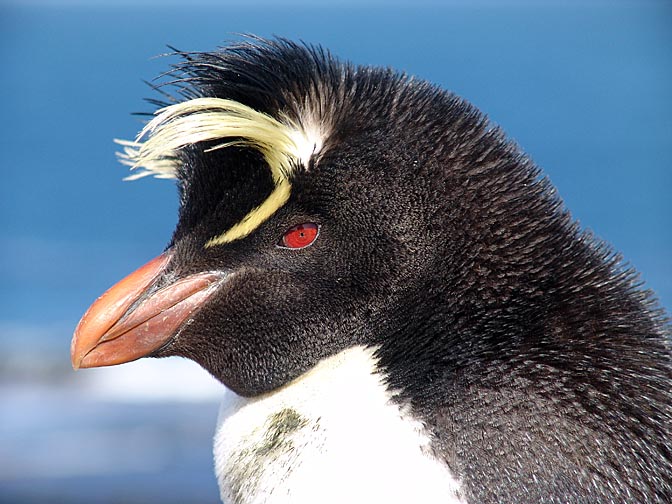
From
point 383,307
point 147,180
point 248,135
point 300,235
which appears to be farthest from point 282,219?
point 147,180

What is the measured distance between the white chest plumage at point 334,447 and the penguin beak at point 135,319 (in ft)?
1.30

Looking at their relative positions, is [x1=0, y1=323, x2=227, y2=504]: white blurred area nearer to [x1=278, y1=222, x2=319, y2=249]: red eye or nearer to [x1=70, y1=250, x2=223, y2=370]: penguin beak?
[x1=70, y1=250, x2=223, y2=370]: penguin beak

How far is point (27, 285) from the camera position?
846 inches

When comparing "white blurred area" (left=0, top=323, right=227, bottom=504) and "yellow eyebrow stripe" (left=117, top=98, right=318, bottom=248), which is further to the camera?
"white blurred area" (left=0, top=323, right=227, bottom=504)

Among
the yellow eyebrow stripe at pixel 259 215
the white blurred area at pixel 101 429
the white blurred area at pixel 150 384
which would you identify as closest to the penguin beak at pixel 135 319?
the yellow eyebrow stripe at pixel 259 215

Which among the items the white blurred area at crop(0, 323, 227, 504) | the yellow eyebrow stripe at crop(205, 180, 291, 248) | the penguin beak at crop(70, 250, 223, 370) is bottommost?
the white blurred area at crop(0, 323, 227, 504)

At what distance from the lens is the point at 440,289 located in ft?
10.9

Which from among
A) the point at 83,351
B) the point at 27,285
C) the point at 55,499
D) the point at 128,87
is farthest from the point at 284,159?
the point at 128,87

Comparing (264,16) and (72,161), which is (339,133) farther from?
(264,16)

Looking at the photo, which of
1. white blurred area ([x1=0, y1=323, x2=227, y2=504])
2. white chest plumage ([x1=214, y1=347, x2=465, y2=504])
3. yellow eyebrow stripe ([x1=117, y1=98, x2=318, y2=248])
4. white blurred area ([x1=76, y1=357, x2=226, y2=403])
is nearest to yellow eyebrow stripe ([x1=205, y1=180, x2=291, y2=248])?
yellow eyebrow stripe ([x1=117, y1=98, x2=318, y2=248])

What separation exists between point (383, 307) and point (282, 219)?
0.46m

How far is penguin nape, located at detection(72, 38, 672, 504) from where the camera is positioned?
3.15 m

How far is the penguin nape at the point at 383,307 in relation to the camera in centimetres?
315

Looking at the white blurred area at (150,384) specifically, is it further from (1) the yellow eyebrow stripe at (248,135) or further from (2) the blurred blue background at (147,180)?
(1) the yellow eyebrow stripe at (248,135)
